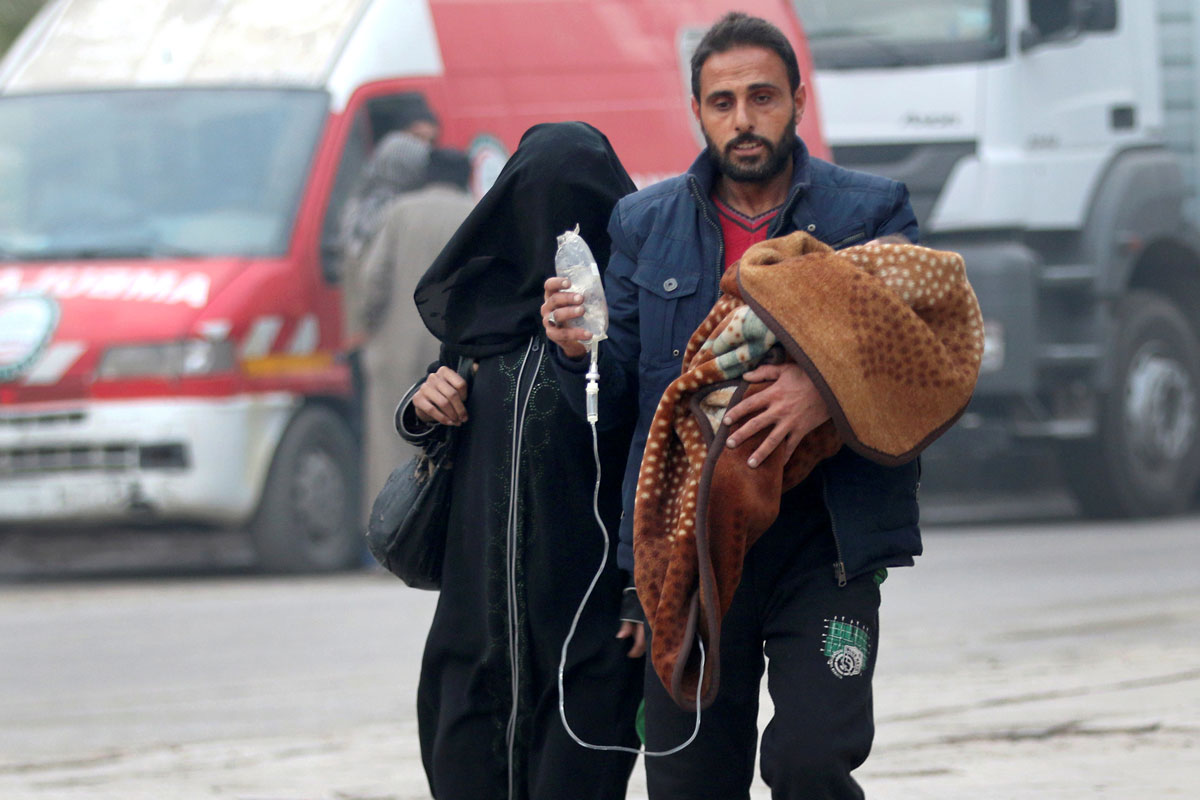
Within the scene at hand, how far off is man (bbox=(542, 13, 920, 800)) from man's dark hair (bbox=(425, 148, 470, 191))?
19.4 ft

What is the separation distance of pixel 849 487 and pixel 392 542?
3.08 ft

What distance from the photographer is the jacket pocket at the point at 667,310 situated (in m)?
3.50

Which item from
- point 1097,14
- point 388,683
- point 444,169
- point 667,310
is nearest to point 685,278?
point 667,310

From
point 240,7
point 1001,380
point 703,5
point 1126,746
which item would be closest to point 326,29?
point 240,7

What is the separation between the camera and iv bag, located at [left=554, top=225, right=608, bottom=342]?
137 inches

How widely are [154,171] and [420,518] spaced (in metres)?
6.39

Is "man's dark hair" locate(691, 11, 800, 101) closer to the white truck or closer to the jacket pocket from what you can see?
the jacket pocket

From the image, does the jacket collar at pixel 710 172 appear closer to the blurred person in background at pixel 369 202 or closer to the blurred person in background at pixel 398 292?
the blurred person in background at pixel 398 292

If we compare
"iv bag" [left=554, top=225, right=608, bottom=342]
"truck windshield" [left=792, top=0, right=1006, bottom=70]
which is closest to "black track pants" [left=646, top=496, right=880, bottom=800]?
"iv bag" [left=554, top=225, right=608, bottom=342]

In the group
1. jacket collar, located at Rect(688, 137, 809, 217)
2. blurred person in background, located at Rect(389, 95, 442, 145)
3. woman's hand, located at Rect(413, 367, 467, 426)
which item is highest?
jacket collar, located at Rect(688, 137, 809, 217)

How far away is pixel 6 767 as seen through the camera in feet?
18.2

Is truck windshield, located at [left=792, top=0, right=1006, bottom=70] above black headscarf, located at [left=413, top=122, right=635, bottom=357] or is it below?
below

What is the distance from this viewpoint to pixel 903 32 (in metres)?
11.0

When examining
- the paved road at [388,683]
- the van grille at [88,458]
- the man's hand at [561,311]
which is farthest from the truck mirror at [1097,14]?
the man's hand at [561,311]
